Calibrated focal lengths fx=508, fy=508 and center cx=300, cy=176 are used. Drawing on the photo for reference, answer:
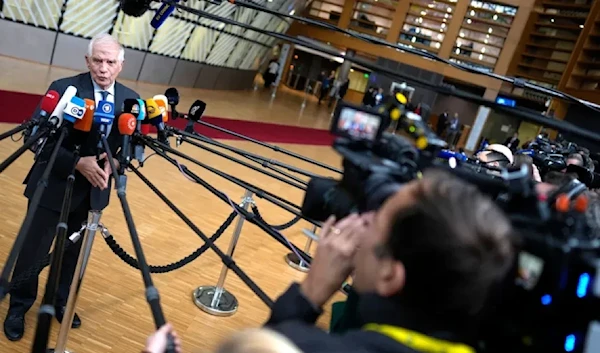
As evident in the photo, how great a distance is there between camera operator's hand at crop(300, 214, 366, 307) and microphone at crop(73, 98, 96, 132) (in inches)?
63.1

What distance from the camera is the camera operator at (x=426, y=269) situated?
804 millimetres

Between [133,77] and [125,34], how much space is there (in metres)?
1.15

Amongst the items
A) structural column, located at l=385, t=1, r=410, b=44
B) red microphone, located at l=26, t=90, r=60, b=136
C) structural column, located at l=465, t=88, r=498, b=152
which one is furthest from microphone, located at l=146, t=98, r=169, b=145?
structural column, located at l=385, t=1, r=410, b=44

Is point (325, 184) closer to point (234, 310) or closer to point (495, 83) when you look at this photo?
point (234, 310)

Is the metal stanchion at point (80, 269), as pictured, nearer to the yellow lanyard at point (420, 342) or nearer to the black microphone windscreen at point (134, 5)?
the black microphone windscreen at point (134, 5)

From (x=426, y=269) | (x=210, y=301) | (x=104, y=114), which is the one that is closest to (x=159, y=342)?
(x=426, y=269)

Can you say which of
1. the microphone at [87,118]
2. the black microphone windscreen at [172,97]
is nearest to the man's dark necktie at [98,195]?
the microphone at [87,118]

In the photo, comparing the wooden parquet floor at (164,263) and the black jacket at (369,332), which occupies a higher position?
the black jacket at (369,332)

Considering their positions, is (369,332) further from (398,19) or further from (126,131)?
(398,19)

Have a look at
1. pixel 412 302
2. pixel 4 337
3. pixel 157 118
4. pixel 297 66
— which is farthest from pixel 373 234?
pixel 297 66

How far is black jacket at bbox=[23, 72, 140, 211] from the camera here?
243cm

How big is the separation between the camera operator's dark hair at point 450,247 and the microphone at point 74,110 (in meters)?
1.80

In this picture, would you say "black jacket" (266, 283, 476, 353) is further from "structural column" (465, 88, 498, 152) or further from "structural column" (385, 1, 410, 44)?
"structural column" (385, 1, 410, 44)

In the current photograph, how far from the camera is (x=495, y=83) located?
18.4m
